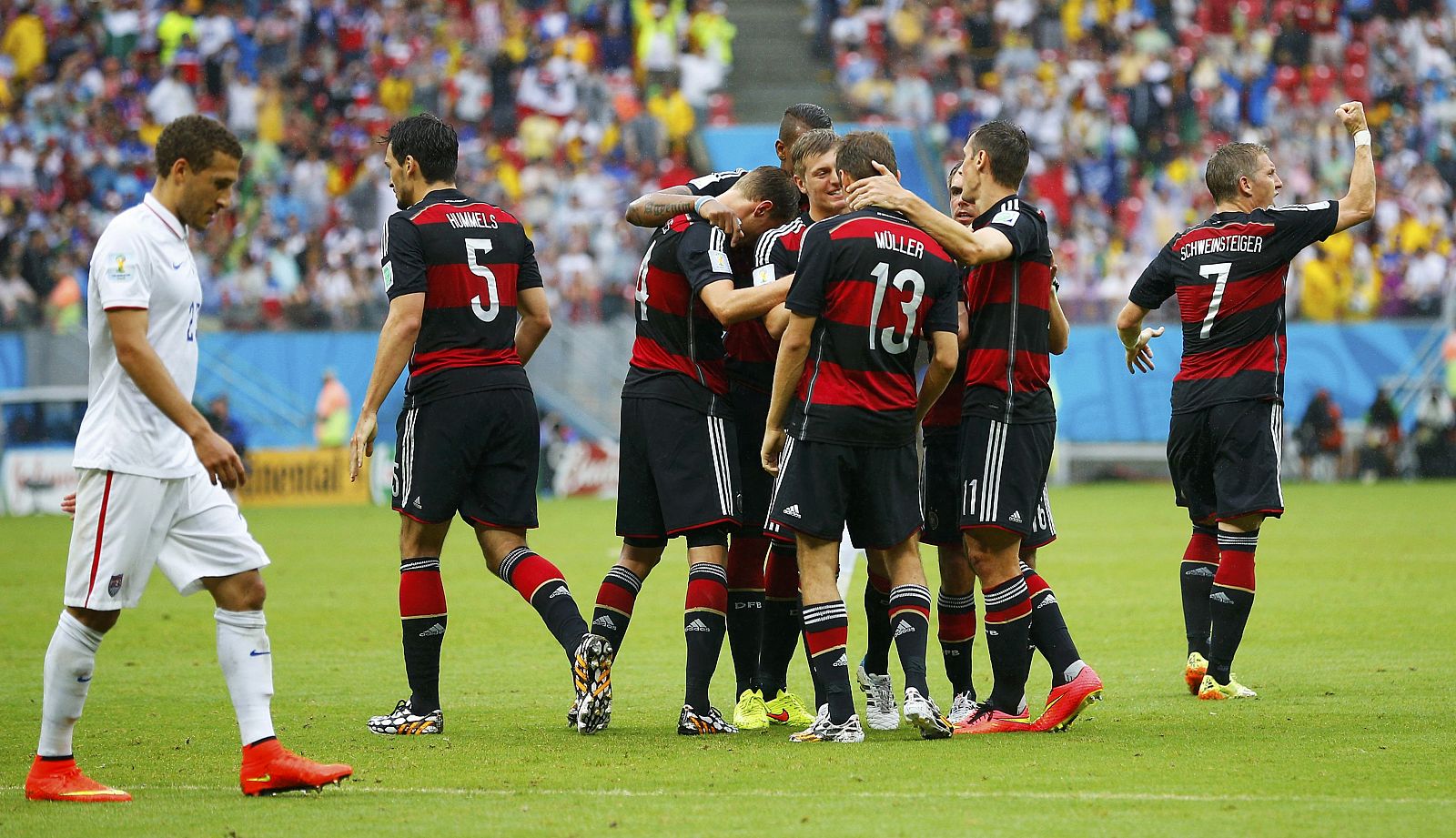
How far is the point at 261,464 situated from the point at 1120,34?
18682mm

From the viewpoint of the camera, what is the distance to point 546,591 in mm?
7430

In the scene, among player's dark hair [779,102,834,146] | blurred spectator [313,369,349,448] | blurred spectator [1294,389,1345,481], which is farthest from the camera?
blurred spectator [1294,389,1345,481]

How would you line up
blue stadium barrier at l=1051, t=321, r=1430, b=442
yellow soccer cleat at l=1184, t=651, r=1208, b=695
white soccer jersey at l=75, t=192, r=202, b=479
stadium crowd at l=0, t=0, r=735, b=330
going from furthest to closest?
stadium crowd at l=0, t=0, r=735, b=330 → blue stadium barrier at l=1051, t=321, r=1430, b=442 → yellow soccer cleat at l=1184, t=651, r=1208, b=695 → white soccer jersey at l=75, t=192, r=202, b=479

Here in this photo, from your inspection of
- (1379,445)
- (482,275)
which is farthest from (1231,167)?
(1379,445)

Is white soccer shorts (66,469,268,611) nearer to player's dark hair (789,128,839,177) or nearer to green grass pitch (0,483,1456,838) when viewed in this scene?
green grass pitch (0,483,1456,838)

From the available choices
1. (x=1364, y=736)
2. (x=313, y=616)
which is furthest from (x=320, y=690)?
(x=1364, y=736)

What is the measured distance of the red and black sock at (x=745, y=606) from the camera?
7.75 m

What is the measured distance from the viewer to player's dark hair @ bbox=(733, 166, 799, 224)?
7.39m

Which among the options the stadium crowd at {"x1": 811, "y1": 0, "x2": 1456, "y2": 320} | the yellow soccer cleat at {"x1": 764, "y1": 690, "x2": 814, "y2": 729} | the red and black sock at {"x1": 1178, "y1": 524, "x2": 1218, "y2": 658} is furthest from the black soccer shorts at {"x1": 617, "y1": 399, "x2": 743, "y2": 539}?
the stadium crowd at {"x1": 811, "y1": 0, "x2": 1456, "y2": 320}

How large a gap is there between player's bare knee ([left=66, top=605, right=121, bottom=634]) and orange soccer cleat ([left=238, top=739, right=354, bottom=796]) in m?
0.67

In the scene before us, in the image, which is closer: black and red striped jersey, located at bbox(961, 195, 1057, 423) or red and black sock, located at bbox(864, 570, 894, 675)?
black and red striped jersey, located at bbox(961, 195, 1057, 423)

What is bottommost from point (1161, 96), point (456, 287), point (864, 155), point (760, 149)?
point (456, 287)

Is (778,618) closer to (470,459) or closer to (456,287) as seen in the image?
(470,459)

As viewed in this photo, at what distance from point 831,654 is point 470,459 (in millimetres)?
1833
